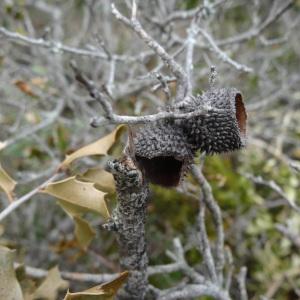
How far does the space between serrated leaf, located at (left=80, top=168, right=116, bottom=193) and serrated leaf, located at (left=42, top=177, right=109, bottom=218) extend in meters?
0.08

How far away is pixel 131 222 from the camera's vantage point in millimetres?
1146

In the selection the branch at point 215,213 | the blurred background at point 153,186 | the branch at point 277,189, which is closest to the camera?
the branch at point 215,213

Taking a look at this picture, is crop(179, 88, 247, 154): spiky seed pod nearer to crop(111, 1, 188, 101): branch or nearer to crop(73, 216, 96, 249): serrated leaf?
crop(111, 1, 188, 101): branch

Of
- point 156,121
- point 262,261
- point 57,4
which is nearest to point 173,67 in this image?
point 156,121

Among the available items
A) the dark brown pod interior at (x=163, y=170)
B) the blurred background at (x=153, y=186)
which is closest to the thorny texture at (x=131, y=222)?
the dark brown pod interior at (x=163, y=170)

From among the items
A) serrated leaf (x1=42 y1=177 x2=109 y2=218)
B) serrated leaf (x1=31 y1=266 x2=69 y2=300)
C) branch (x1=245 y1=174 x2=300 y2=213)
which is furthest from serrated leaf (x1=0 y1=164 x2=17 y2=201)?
branch (x1=245 y1=174 x2=300 y2=213)

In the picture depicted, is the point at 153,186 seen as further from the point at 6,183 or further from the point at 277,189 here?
the point at 6,183

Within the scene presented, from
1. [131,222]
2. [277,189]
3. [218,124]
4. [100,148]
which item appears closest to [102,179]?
[100,148]

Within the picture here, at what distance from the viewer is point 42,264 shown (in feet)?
6.47

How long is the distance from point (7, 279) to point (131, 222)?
14.1 inches

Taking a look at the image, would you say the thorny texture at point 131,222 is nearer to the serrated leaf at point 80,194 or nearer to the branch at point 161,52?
the serrated leaf at point 80,194

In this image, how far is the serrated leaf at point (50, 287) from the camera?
1.34 m

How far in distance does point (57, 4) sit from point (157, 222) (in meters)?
1.68

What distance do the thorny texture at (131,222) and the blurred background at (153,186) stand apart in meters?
0.45
